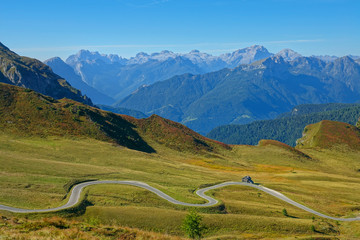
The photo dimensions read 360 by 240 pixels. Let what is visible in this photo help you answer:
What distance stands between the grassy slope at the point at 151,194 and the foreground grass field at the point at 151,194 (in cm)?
17

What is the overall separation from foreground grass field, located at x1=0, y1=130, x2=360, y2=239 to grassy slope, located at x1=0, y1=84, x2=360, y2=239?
0.17m

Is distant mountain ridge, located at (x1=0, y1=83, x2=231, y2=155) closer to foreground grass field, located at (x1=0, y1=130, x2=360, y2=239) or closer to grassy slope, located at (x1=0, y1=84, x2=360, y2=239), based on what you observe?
grassy slope, located at (x1=0, y1=84, x2=360, y2=239)

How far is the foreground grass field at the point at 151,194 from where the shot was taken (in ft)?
179

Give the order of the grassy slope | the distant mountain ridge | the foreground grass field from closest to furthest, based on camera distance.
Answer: the foreground grass field, the grassy slope, the distant mountain ridge

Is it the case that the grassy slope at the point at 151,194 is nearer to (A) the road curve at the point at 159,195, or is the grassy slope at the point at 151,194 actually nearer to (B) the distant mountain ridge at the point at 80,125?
(A) the road curve at the point at 159,195

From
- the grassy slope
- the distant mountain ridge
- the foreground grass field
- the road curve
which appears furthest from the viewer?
the distant mountain ridge

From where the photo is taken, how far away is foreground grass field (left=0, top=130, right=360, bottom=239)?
2152 inches

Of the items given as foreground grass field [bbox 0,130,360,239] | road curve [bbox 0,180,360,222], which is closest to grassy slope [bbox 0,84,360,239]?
foreground grass field [bbox 0,130,360,239]

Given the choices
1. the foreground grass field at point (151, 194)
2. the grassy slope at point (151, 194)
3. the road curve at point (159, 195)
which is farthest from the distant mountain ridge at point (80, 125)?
the road curve at point (159, 195)

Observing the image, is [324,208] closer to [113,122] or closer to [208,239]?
[208,239]

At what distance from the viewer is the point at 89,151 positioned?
10969 cm

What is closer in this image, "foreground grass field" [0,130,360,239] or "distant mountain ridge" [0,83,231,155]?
"foreground grass field" [0,130,360,239]

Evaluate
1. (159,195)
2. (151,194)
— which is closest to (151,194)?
(151,194)

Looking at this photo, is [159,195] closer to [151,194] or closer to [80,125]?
[151,194]
